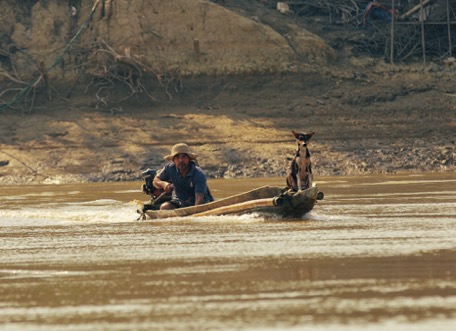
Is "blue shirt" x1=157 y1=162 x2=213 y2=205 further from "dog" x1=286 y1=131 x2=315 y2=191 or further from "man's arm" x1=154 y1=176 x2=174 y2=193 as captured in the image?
"dog" x1=286 y1=131 x2=315 y2=191

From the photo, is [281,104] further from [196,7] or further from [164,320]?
[164,320]

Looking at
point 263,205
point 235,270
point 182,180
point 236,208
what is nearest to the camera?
point 235,270

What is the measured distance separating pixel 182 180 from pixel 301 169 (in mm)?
1687

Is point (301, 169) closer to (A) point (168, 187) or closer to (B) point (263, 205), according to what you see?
(B) point (263, 205)

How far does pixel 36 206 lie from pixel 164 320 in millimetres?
11609

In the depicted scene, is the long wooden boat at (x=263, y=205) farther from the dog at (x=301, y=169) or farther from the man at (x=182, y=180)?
the man at (x=182, y=180)

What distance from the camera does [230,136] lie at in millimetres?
27688

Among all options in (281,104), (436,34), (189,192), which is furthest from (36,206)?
(436,34)

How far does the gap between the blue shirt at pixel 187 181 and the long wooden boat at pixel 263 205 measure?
17.1 inches

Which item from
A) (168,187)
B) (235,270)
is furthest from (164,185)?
(235,270)

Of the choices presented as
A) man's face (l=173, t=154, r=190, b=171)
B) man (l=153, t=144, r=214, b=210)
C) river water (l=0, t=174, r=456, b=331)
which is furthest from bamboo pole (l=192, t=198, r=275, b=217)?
man's face (l=173, t=154, r=190, b=171)

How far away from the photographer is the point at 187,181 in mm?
16906

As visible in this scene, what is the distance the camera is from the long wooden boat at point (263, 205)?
15680 mm

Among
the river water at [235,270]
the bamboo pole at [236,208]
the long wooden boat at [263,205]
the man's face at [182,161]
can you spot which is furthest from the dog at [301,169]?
the man's face at [182,161]
